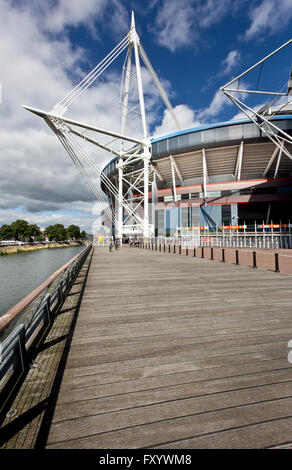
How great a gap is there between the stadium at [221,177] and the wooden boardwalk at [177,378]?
2485cm

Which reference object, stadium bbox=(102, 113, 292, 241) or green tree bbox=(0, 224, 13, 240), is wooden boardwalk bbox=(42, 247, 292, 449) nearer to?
stadium bbox=(102, 113, 292, 241)

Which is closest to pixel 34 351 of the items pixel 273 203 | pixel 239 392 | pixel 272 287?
pixel 239 392

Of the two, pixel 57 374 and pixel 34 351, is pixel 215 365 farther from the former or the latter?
pixel 34 351

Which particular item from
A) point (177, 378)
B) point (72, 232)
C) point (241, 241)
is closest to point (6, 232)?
point (72, 232)

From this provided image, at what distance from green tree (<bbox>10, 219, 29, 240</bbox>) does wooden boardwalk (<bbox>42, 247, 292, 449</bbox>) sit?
333ft

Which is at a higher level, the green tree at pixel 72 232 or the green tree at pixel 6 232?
the green tree at pixel 72 232

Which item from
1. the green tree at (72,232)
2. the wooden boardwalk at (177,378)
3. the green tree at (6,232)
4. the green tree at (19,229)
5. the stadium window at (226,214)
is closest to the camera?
the wooden boardwalk at (177,378)

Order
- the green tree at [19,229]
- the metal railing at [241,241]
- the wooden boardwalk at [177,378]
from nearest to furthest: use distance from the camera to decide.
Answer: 1. the wooden boardwalk at [177,378]
2. the metal railing at [241,241]
3. the green tree at [19,229]

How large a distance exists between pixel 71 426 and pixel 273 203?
3879 cm

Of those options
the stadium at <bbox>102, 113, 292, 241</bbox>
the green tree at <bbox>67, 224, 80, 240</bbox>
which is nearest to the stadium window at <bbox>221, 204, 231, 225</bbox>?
the stadium at <bbox>102, 113, 292, 241</bbox>

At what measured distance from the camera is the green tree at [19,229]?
91.1 meters

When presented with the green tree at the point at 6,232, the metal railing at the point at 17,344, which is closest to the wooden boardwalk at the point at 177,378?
the metal railing at the point at 17,344

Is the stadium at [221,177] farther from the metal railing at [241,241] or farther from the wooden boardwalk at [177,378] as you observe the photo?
the wooden boardwalk at [177,378]

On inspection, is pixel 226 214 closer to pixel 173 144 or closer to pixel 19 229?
pixel 173 144
